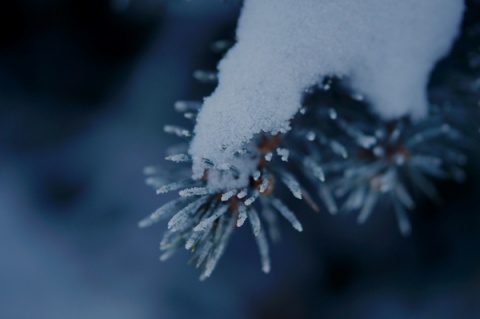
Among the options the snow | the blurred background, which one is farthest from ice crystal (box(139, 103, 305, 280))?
the blurred background

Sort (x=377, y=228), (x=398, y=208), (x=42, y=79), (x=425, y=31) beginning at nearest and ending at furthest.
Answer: (x=425, y=31)
(x=398, y=208)
(x=42, y=79)
(x=377, y=228)

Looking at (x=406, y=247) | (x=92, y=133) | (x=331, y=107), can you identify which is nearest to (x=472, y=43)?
(x=331, y=107)

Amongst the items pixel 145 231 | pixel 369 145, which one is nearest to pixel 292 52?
pixel 369 145

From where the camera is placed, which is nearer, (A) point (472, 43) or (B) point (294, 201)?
(A) point (472, 43)

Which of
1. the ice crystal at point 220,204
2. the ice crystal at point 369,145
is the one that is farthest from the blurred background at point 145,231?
the ice crystal at point 220,204

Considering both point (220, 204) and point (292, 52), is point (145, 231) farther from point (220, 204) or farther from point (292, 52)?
point (292, 52)

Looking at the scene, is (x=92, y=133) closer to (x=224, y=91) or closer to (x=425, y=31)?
(x=224, y=91)
